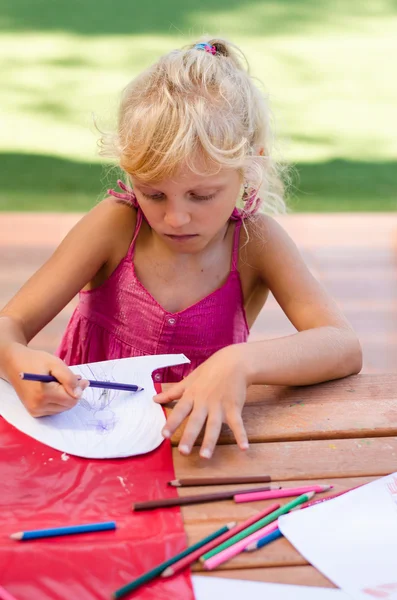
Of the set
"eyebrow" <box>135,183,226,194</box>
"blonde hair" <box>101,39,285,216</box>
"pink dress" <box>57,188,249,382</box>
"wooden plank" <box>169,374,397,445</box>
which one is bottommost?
"pink dress" <box>57,188,249,382</box>

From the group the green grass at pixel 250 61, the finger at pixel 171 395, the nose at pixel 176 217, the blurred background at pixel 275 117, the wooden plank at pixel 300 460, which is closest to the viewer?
the wooden plank at pixel 300 460

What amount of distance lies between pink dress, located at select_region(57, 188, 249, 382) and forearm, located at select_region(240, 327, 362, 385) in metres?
0.34

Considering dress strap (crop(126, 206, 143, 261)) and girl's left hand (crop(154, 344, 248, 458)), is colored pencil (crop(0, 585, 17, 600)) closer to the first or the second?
girl's left hand (crop(154, 344, 248, 458))

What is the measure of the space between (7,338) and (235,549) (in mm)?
603

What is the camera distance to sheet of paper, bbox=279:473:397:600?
0.89m

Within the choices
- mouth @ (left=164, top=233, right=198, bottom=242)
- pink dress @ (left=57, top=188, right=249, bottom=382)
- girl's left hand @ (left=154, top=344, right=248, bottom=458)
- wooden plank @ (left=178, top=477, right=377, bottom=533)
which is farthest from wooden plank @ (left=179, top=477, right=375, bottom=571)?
pink dress @ (left=57, top=188, right=249, bottom=382)

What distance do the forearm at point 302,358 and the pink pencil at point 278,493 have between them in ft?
0.85

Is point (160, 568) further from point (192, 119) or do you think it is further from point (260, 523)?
point (192, 119)

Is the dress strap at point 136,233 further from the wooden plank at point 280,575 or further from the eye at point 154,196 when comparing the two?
the wooden plank at point 280,575

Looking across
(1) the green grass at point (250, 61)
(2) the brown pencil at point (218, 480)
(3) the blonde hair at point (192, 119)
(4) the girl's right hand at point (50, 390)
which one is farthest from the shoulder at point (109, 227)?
(1) the green grass at point (250, 61)

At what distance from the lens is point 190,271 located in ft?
5.62

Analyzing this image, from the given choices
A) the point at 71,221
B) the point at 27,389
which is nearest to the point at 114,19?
the point at 71,221

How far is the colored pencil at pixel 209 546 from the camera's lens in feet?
2.86

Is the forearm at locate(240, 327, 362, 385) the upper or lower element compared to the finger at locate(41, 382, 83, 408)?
lower
